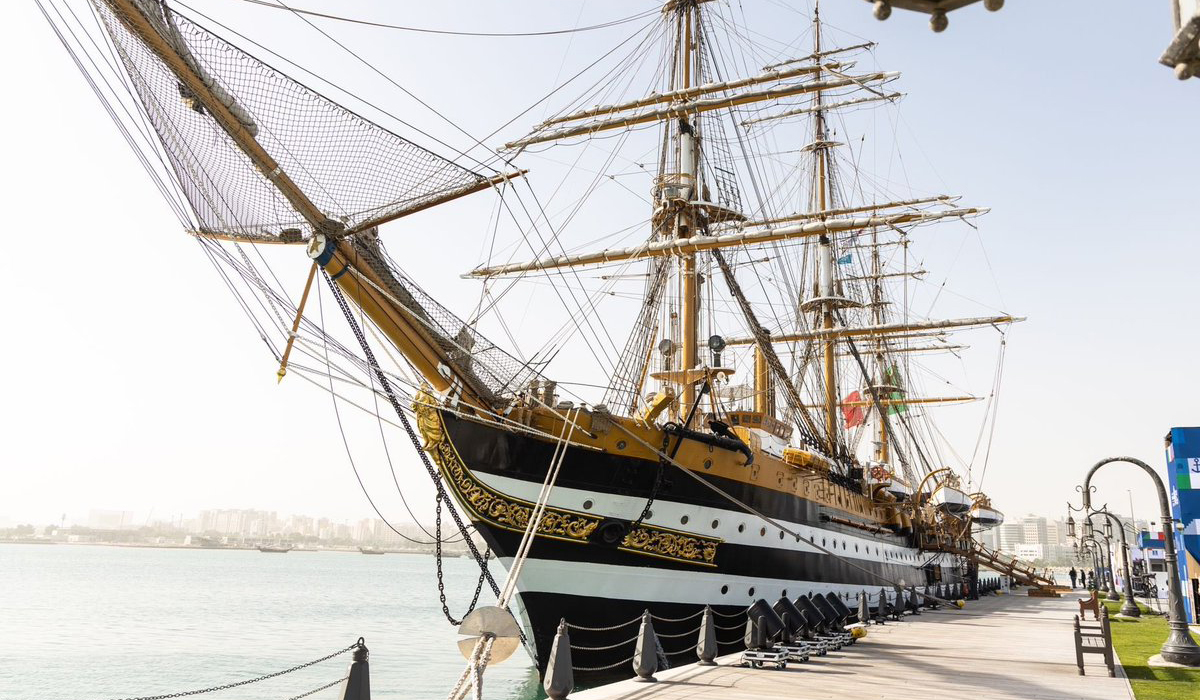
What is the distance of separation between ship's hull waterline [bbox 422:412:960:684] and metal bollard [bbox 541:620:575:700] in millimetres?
3802

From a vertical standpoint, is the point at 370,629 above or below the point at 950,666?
below

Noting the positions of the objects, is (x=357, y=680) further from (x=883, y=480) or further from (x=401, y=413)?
(x=883, y=480)

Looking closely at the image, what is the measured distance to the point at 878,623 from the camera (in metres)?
17.0

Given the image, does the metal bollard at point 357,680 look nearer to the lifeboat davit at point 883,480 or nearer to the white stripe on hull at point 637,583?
the white stripe on hull at point 637,583

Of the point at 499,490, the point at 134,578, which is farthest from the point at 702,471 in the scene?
the point at 134,578

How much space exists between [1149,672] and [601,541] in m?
7.21

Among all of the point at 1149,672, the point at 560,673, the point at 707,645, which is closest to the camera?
the point at 560,673

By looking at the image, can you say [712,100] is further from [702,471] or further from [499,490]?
[499,490]

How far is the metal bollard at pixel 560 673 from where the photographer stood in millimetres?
7219

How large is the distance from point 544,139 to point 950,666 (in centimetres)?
1731

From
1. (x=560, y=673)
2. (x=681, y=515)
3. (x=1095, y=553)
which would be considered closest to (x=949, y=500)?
(x=1095, y=553)

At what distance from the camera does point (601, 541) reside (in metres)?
12.4

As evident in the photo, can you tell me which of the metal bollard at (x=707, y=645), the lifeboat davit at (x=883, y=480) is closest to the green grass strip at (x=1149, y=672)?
the metal bollard at (x=707, y=645)

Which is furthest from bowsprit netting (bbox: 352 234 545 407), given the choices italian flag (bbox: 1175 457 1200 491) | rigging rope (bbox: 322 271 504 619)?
italian flag (bbox: 1175 457 1200 491)
